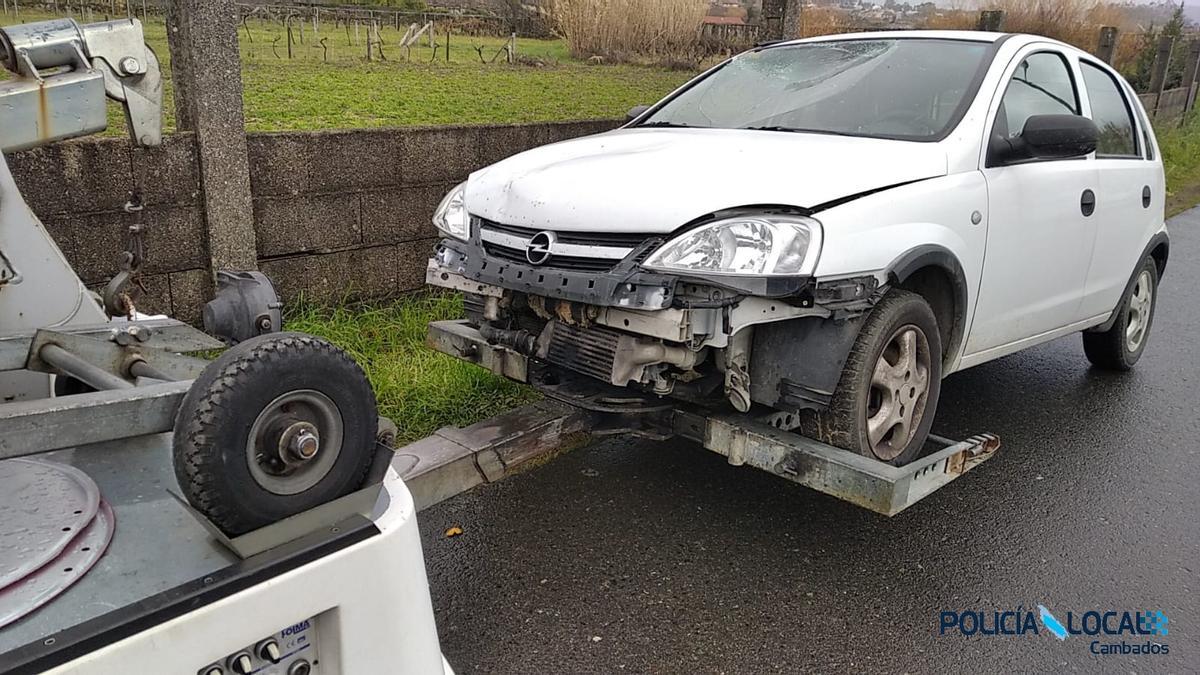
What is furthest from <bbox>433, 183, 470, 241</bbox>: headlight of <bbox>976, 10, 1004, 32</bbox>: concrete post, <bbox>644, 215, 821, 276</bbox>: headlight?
<bbox>976, 10, 1004, 32</bbox>: concrete post

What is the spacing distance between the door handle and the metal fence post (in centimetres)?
1604

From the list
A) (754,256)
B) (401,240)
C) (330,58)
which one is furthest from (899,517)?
(330,58)

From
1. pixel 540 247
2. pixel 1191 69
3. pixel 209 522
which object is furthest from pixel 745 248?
pixel 1191 69

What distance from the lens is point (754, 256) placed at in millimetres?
3096

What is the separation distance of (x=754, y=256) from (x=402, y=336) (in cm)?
280

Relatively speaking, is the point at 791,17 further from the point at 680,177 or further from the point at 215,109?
the point at 680,177

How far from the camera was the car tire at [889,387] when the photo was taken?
3.33m

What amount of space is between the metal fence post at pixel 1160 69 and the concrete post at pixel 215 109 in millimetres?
18337

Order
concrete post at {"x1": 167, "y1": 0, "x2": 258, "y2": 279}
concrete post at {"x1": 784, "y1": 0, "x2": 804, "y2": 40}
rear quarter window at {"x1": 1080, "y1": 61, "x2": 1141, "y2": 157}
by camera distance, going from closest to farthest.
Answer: concrete post at {"x1": 167, "y1": 0, "x2": 258, "y2": 279} < rear quarter window at {"x1": 1080, "y1": 61, "x2": 1141, "y2": 157} < concrete post at {"x1": 784, "y1": 0, "x2": 804, "y2": 40}

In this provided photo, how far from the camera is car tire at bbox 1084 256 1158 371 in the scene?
563 centimetres

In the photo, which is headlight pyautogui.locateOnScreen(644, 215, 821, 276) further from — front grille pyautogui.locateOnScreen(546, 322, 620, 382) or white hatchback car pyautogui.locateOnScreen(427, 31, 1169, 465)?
front grille pyautogui.locateOnScreen(546, 322, 620, 382)

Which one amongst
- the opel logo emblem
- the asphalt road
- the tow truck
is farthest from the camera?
the opel logo emblem

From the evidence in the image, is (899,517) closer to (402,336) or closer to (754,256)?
(754,256)

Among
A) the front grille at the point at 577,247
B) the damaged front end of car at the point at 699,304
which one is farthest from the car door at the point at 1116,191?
the front grille at the point at 577,247
